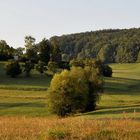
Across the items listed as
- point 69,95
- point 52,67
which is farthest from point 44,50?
point 69,95

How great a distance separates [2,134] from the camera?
13.1m

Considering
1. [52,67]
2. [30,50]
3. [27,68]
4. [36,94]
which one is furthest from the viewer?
[30,50]

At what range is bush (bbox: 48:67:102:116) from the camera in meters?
63.0

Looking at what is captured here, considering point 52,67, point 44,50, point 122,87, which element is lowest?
point 122,87

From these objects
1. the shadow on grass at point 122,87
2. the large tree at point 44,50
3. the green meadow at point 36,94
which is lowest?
the shadow on grass at point 122,87

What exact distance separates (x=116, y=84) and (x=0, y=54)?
43.6 metres

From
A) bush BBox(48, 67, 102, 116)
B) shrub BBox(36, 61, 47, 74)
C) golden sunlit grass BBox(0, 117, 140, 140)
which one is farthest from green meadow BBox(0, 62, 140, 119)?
golden sunlit grass BBox(0, 117, 140, 140)

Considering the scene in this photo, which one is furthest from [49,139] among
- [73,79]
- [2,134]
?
[73,79]

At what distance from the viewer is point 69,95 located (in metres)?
65.1

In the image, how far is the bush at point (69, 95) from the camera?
207ft

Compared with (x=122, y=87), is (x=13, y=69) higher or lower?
higher

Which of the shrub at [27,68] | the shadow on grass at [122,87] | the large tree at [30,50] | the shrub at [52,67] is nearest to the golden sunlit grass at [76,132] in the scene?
the shadow on grass at [122,87]

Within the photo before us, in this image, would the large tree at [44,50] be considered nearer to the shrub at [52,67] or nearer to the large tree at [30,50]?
the large tree at [30,50]

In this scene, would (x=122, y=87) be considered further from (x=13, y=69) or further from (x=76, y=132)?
(x=76, y=132)
